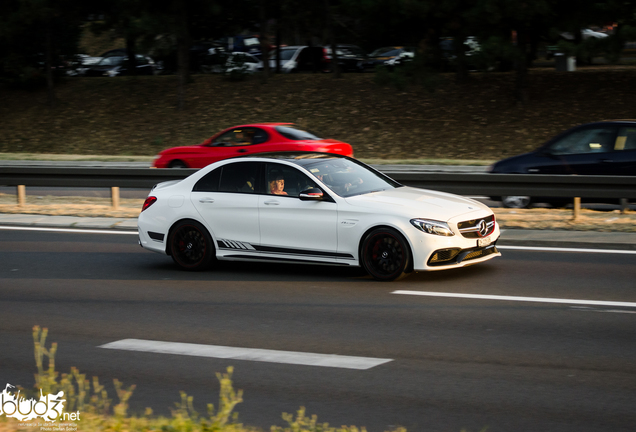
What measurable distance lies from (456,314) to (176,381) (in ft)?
9.74

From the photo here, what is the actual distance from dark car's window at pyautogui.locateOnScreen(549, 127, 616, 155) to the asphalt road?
3.95 m

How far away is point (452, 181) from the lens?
45.9ft

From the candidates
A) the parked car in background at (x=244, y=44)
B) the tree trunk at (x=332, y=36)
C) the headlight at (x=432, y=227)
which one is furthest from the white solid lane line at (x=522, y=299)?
the parked car in background at (x=244, y=44)

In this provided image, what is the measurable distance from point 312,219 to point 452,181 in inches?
201

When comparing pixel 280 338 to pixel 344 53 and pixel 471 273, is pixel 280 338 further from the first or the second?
pixel 344 53

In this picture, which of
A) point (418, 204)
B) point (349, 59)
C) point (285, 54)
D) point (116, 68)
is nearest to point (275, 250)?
point (418, 204)

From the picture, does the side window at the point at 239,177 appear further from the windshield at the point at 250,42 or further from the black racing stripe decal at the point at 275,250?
the windshield at the point at 250,42

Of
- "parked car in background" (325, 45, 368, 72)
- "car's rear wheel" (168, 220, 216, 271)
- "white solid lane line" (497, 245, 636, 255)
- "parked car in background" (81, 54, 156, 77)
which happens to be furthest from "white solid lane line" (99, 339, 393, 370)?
"parked car in background" (81, 54, 156, 77)

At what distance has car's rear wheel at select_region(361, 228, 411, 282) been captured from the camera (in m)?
9.01

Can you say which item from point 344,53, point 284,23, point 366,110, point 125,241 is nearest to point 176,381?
point 125,241

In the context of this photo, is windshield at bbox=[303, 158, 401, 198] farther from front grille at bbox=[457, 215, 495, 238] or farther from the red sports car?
the red sports car

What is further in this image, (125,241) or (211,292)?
(125,241)

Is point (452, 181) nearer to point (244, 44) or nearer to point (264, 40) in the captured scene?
point (264, 40)

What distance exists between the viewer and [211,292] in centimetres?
908
